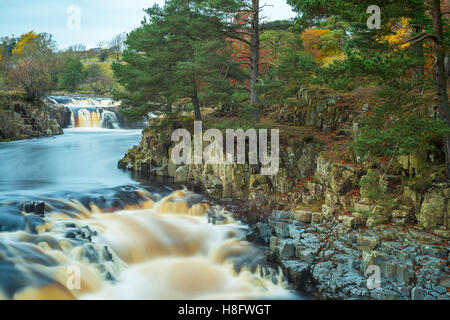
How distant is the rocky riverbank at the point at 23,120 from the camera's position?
976 inches

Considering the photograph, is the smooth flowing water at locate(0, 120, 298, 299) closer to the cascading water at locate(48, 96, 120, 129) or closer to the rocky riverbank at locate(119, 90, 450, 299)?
the rocky riverbank at locate(119, 90, 450, 299)

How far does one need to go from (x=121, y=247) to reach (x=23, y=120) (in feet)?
78.4

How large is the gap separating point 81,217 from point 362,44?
9406 millimetres

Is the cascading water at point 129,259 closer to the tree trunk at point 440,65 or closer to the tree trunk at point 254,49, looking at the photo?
the tree trunk at point 254,49

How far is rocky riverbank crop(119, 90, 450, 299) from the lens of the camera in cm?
641

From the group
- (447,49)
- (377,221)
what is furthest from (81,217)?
(447,49)

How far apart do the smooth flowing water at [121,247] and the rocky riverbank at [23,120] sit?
14.3m

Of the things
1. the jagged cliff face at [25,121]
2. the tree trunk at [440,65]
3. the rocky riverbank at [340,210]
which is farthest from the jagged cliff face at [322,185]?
the jagged cliff face at [25,121]

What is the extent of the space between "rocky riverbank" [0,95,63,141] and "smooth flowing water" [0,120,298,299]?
14.3m

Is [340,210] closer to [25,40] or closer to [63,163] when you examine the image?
[63,163]

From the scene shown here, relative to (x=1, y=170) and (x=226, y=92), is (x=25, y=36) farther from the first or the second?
(x=226, y=92)

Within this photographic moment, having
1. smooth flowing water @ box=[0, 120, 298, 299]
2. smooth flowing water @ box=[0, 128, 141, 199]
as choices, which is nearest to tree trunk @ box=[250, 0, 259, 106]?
smooth flowing water @ box=[0, 120, 298, 299]

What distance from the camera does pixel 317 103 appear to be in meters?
12.5

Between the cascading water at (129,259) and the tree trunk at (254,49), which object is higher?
the tree trunk at (254,49)
